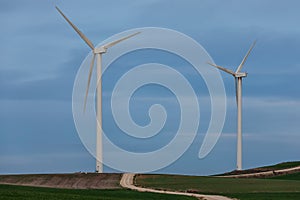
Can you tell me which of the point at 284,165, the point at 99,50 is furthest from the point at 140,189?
the point at 284,165

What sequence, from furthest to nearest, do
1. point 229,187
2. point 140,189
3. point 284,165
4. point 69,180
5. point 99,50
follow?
point 284,165
point 99,50
point 69,180
point 229,187
point 140,189

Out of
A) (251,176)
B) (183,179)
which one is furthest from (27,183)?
(251,176)

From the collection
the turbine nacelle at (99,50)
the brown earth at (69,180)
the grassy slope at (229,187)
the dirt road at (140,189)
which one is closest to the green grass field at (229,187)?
the grassy slope at (229,187)

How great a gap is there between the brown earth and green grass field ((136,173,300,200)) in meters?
3.26

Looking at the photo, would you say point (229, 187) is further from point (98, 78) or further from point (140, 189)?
point (98, 78)

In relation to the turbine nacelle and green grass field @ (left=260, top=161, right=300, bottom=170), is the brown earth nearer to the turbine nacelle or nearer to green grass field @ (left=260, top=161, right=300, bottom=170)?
the turbine nacelle

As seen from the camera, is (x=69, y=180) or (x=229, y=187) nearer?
(x=229, y=187)

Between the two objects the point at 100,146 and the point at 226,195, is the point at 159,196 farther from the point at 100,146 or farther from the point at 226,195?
the point at 100,146

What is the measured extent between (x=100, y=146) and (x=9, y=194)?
101 feet

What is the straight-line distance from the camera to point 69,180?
232 feet

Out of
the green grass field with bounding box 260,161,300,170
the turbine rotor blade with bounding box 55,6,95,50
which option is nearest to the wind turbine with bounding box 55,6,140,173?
the turbine rotor blade with bounding box 55,6,95,50

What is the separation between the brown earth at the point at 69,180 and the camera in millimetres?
64938

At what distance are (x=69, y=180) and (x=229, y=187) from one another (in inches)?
686

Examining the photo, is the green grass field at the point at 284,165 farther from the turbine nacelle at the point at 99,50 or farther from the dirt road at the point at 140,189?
the turbine nacelle at the point at 99,50
